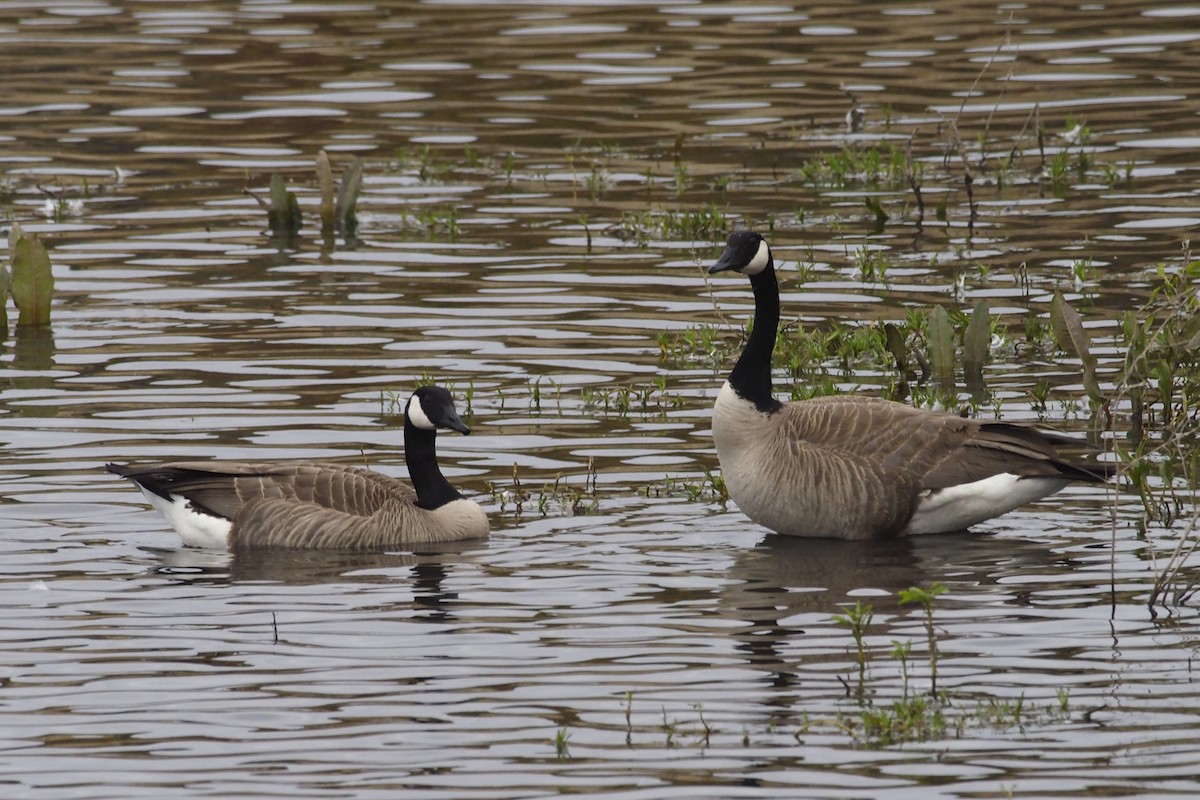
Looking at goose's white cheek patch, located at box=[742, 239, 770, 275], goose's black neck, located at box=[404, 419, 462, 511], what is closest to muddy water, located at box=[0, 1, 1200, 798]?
goose's black neck, located at box=[404, 419, 462, 511]

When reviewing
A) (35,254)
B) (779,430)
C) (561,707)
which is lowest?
(561,707)

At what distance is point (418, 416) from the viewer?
509 inches

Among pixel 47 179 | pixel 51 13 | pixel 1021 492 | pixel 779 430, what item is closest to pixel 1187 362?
pixel 1021 492

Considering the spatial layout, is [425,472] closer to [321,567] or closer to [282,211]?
[321,567]

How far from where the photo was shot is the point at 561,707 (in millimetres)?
9273

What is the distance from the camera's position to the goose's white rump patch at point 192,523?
1270 cm

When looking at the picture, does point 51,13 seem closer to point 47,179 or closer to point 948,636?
point 47,179

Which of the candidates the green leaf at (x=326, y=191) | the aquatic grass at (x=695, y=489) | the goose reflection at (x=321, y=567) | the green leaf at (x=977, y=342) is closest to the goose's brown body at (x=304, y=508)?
the goose reflection at (x=321, y=567)

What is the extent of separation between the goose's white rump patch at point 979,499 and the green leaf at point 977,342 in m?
2.88

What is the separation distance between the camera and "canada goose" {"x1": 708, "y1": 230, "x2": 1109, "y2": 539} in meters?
12.4

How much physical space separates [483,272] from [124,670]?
1025cm

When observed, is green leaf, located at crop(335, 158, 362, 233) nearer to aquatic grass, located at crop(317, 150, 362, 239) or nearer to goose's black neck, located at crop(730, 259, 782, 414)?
aquatic grass, located at crop(317, 150, 362, 239)

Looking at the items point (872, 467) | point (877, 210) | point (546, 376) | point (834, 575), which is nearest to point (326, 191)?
point (546, 376)

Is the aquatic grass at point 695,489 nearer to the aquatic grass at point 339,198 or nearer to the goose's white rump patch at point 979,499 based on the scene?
the goose's white rump patch at point 979,499
